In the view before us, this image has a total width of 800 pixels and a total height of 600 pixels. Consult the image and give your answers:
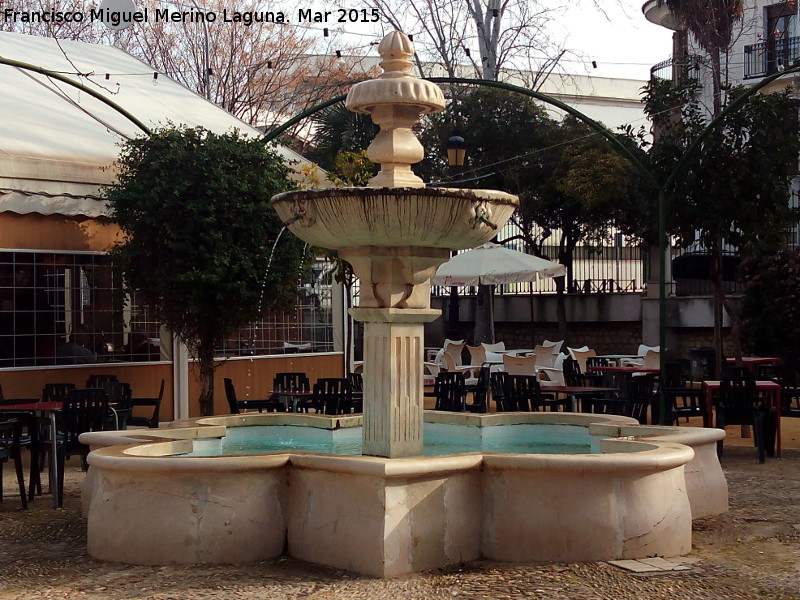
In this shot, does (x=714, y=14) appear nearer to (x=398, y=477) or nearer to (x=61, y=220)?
(x=61, y=220)

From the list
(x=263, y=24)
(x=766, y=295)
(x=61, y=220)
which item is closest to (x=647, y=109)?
(x=766, y=295)

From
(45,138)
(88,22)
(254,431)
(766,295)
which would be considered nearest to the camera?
(254,431)

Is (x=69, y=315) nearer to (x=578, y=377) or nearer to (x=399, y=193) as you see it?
(x=578, y=377)

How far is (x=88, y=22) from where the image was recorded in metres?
33.3

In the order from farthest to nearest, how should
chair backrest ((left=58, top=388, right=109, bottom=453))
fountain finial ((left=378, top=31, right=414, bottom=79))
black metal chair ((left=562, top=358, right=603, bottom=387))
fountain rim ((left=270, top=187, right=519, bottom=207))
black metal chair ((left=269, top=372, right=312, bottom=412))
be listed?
black metal chair ((left=562, top=358, right=603, bottom=387)) → black metal chair ((left=269, top=372, right=312, bottom=412)) → chair backrest ((left=58, top=388, right=109, bottom=453)) → fountain finial ((left=378, top=31, right=414, bottom=79)) → fountain rim ((left=270, top=187, right=519, bottom=207))

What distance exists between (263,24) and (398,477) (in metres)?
30.8

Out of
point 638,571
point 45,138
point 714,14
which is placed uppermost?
point 714,14

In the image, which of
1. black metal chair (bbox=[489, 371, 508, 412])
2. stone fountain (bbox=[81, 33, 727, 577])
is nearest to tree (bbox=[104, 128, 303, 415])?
black metal chair (bbox=[489, 371, 508, 412])

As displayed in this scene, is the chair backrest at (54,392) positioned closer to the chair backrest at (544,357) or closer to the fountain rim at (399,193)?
the fountain rim at (399,193)

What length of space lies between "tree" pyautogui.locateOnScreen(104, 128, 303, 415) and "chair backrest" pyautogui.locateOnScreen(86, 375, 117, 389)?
3.43ft

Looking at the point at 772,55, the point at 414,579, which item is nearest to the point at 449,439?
the point at 414,579

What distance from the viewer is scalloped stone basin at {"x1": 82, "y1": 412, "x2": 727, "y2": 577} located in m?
6.61

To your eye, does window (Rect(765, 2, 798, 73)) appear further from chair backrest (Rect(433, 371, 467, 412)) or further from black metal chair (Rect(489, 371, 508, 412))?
chair backrest (Rect(433, 371, 467, 412))

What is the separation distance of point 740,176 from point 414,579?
10.8m
